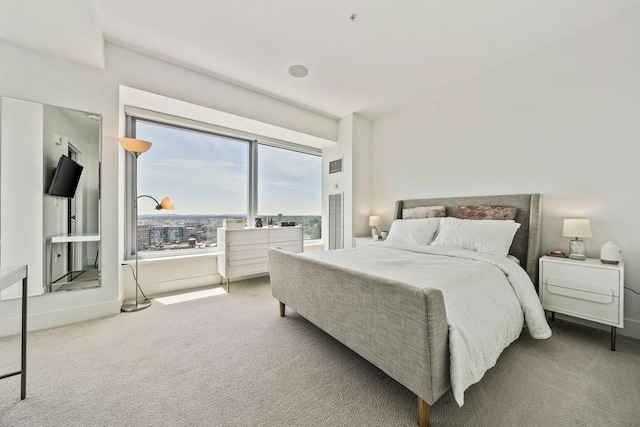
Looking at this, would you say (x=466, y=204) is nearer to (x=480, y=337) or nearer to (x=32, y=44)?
(x=480, y=337)

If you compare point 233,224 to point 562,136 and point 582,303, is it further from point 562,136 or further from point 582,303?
point 562,136

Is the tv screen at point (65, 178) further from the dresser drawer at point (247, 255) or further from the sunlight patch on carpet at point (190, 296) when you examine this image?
the dresser drawer at point (247, 255)

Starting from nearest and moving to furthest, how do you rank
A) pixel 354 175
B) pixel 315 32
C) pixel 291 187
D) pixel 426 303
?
pixel 426 303
pixel 315 32
pixel 354 175
pixel 291 187

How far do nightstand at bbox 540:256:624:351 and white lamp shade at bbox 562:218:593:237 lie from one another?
0.79 ft

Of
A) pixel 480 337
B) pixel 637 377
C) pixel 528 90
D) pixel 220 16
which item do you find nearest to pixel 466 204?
pixel 528 90

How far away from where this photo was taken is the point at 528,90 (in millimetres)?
2658

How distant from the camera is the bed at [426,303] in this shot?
115 centimetres

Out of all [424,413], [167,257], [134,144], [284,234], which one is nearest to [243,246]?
[284,234]

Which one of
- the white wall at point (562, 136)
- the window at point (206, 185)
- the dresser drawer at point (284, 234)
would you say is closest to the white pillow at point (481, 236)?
the white wall at point (562, 136)

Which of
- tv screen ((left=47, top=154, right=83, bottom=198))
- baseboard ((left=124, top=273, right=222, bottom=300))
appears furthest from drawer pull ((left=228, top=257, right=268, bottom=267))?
tv screen ((left=47, top=154, right=83, bottom=198))

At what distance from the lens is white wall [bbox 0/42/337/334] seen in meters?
2.13

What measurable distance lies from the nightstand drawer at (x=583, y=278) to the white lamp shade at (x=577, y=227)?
1.03ft

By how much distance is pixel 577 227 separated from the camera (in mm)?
2174

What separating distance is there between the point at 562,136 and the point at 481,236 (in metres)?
1.33
